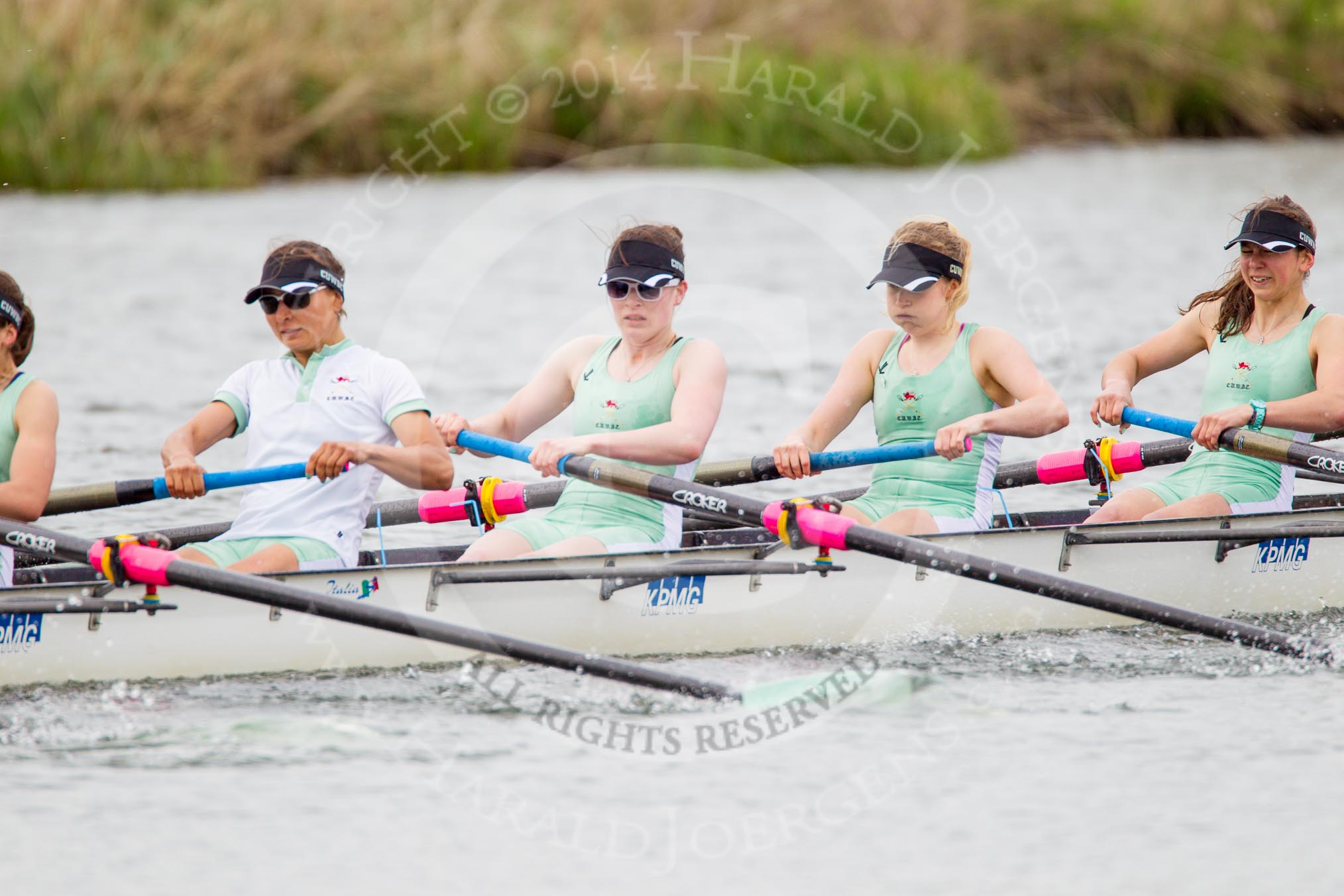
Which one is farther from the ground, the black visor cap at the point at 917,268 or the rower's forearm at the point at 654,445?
the black visor cap at the point at 917,268

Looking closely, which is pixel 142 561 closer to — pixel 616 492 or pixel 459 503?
pixel 459 503

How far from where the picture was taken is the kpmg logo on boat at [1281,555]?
6719 mm

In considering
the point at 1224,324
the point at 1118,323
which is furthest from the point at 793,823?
the point at 1118,323

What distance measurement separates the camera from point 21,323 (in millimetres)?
5922

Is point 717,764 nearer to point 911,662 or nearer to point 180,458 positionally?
point 911,662

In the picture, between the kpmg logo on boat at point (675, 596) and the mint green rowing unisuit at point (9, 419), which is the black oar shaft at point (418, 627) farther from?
the mint green rowing unisuit at point (9, 419)

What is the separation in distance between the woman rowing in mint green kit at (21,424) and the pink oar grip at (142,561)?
1.28 ft

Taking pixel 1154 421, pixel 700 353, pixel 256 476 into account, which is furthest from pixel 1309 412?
pixel 256 476

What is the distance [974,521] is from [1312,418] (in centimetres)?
136

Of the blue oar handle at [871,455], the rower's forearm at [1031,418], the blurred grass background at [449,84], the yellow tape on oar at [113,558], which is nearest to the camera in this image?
the yellow tape on oar at [113,558]

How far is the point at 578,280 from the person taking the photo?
59.1 feet

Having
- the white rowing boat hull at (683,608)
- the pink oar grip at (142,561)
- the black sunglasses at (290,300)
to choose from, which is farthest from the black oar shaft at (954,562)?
the pink oar grip at (142,561)

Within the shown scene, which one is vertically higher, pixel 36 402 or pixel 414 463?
pixel 36 402

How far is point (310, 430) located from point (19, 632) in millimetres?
1199
